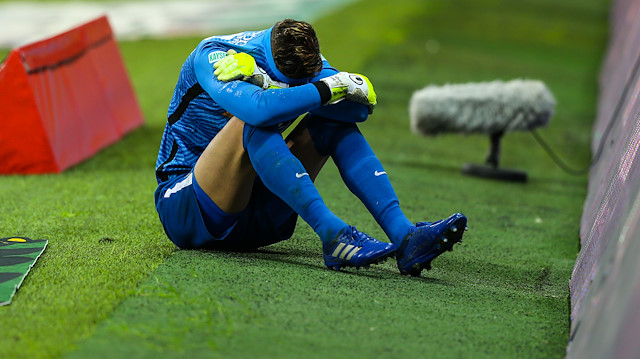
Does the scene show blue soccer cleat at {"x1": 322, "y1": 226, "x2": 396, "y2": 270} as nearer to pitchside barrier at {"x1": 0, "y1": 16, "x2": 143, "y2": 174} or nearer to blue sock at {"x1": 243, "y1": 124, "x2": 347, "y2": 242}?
blue sock at {"x1": 243, "y1": 124, "x2": 347, "y2": 242}

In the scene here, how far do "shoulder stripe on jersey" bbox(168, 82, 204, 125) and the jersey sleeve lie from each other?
0.48 ft

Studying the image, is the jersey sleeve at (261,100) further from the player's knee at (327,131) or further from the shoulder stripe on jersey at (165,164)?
the shoulder stripe on jersey at (165,164)

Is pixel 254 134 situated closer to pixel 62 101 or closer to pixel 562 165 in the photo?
pixel 62 101

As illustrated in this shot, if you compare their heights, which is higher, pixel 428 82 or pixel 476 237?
pixel 476 237

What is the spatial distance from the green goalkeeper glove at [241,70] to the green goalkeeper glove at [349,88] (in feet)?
0.64

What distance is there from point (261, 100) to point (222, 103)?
154 millimetres

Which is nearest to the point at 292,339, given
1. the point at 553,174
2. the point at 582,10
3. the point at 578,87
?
the point at 553,174

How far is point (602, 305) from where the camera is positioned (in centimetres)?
191

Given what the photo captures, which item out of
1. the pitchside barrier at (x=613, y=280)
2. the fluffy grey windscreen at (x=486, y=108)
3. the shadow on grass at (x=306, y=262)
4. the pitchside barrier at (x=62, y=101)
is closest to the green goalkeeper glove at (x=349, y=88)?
the shadow on grass at (x=306, y=262)

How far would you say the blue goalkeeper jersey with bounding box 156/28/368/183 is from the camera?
246 cm

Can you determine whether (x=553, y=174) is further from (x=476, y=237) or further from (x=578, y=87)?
(x=578, y=87)

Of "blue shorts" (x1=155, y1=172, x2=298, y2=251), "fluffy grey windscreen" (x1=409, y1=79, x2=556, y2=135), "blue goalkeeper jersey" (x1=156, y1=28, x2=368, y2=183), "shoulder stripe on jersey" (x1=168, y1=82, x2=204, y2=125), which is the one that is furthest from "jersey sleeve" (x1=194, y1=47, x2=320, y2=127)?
"fluffy grey windscreen" (x1=409, y1=79, x2=556, y2=135)

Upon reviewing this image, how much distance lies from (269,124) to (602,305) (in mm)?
1079

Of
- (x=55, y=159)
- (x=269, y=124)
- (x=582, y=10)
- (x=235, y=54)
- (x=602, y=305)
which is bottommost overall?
(x=582, y=10)
